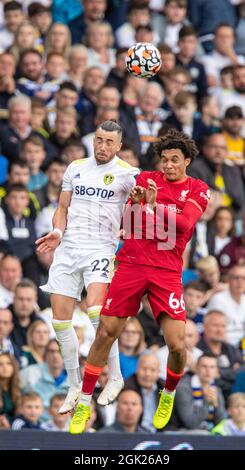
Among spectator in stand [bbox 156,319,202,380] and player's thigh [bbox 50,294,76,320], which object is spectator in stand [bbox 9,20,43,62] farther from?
A: player's thigh [bbox 50,294,76,320]

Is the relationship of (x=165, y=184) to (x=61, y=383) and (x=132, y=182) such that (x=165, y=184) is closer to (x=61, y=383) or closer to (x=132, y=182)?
(x=132, y=182)

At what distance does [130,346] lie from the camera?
1967 centimetres

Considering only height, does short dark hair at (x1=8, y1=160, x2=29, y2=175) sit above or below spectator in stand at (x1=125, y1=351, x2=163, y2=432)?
above

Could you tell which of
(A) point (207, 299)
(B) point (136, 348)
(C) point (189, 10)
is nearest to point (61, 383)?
(B) point (136, 348)

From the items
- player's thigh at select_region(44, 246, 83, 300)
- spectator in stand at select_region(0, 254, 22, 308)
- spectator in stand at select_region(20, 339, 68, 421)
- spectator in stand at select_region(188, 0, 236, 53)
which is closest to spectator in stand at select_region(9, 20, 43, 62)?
spectator in stand at select_region(188, 0, 236, 53)

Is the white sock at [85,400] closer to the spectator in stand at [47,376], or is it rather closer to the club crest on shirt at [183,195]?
the club crest on shirt at [183,195]

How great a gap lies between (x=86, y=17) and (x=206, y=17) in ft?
6.88

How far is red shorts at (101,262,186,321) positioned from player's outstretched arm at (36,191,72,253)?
2.45 feet

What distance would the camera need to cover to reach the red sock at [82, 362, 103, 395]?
15891mm

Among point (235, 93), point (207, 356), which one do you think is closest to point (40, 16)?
point (235, 93)

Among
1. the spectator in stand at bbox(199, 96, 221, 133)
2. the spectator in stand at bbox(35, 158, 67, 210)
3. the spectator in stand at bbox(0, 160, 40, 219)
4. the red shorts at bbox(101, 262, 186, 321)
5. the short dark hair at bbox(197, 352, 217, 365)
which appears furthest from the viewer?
the spectator in stand at bbox(199, 96, 221, 133)

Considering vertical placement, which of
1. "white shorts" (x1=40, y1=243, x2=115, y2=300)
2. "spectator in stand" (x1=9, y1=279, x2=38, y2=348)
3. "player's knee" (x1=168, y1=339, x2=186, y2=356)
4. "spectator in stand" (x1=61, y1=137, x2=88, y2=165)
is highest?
"spectator in stand" (x1=61, y1=137, x2=88, y2=165)

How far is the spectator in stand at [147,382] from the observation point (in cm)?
1903
